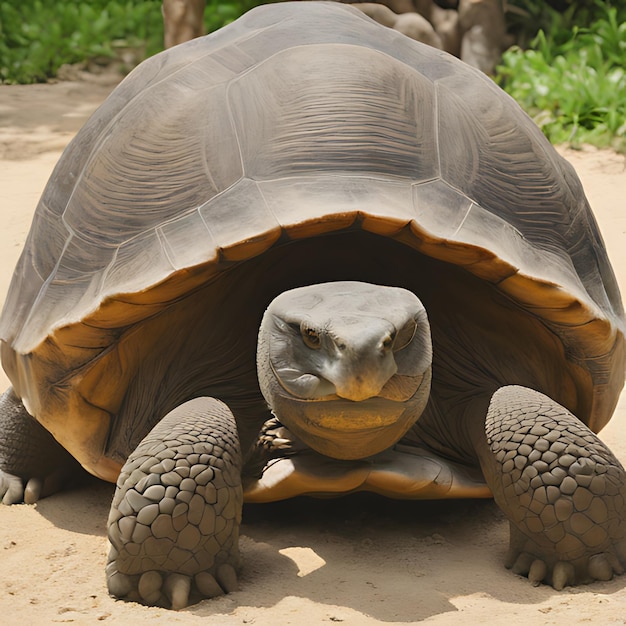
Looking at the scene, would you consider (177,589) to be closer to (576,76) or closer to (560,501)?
(560,501)

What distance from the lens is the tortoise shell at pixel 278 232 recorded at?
2.86 m

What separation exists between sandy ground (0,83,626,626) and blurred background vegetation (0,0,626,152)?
206 inches

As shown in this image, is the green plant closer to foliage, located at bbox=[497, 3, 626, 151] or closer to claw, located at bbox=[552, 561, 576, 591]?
foliage, located at bbox=[497, 3, 626, 151]

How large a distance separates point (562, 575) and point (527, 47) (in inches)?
354

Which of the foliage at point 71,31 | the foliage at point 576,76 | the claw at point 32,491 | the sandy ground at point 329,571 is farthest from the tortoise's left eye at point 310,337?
the foliage at point 71,31

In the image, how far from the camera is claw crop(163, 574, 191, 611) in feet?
8.36

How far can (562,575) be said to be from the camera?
2711 millimetres

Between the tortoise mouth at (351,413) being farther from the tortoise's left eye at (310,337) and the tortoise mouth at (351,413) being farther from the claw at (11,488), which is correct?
the claw at (11,488)

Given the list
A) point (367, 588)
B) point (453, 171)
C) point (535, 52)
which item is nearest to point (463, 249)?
point (453, 171)

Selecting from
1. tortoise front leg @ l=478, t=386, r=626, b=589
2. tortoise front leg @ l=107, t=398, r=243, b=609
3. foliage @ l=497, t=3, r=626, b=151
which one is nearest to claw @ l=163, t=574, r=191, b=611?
tortoise front leg @ l=107, t=398, r=243, b=609

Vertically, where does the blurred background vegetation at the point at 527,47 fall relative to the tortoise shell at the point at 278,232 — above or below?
below

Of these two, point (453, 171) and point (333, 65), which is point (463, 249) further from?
point (333, 65)

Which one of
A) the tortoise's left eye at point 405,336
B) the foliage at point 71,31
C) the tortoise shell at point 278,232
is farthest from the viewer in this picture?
the foliage at point 71,31

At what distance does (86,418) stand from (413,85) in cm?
144
